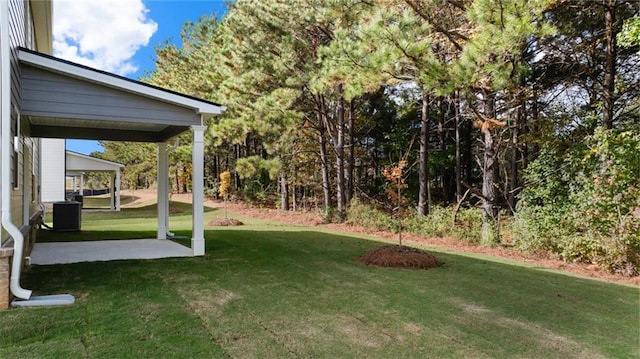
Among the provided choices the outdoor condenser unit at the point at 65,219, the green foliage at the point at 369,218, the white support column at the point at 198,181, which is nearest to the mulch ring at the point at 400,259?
the white support column at the point at 198,181

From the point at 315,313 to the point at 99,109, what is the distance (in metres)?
4.90

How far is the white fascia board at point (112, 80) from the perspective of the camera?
5.75 m

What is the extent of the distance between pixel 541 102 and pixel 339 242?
9.27 meters

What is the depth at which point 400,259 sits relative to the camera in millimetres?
6926

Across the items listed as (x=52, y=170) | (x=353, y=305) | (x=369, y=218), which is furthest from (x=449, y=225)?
(x=52, y=170)

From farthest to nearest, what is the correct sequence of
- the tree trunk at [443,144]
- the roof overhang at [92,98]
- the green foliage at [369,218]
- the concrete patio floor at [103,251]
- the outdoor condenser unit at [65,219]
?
the tree trunk at [443,144] < the green foliage at [369,218] < the outdoor condenser unit at [65,219] < the concrete patio floor at [103,251] < the roof overhang at [92,98]

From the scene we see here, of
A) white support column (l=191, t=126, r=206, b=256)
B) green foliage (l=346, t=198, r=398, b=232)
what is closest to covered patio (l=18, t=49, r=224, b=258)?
white support column (l=191, t=126, r=206, b=256)

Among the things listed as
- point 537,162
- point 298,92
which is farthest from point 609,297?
point 298,92

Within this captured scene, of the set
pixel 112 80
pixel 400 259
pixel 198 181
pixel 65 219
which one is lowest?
pixel 400 259

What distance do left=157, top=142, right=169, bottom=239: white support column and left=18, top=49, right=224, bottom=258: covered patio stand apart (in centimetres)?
52

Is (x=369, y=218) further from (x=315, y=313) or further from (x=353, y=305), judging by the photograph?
(x=315, y=313)

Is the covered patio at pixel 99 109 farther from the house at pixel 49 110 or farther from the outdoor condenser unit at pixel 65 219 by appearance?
the outdoor condenser unit at pixel 65 219

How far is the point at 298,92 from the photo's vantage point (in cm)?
1385

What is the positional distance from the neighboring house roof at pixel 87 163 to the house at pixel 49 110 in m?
11.8
